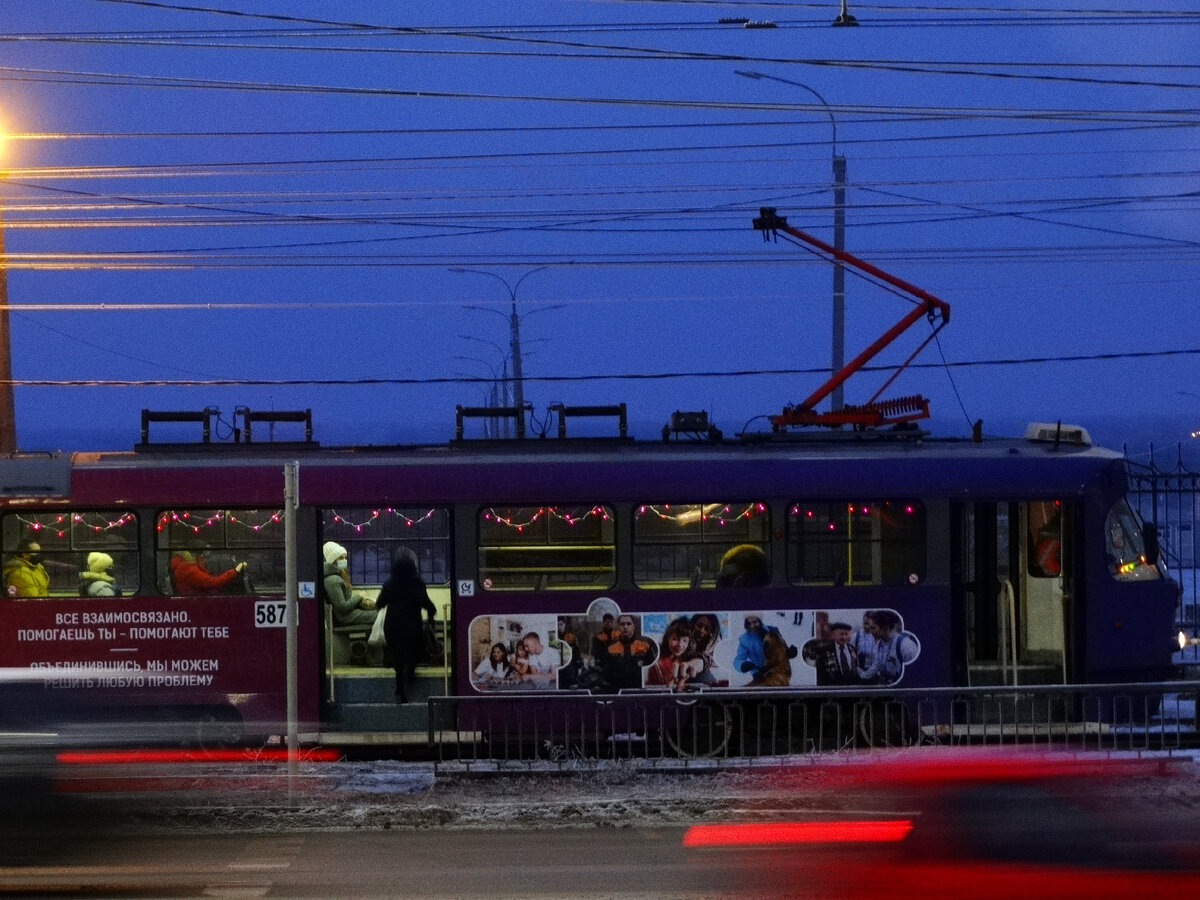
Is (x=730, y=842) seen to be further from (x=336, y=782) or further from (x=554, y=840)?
(x=336, y=782)

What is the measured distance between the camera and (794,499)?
530 inches

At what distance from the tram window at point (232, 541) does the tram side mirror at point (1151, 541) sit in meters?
7.71

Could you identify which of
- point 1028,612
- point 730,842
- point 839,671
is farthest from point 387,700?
point 730,842

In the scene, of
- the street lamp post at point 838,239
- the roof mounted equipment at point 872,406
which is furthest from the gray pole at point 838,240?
the roof mounted equipment at point 872,406

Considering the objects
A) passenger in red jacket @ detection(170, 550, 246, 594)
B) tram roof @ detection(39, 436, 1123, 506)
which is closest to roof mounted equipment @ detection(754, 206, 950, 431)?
tram roof @ detection(39, 436, 1123, 506)

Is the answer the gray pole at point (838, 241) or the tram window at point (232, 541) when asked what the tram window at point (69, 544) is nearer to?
the tram window at point (232, 541)

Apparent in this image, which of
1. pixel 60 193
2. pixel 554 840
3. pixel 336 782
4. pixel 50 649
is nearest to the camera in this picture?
pixel 554 840

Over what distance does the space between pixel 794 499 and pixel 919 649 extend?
173 cm

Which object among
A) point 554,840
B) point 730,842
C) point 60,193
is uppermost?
point 60,193

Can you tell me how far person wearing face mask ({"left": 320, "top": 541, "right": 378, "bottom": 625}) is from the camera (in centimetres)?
1348

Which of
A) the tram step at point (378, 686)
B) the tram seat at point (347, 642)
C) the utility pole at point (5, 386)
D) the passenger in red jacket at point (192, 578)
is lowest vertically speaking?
the tram step at point (378, 686)

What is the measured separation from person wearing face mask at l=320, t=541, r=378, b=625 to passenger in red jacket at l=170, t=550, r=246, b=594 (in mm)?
799

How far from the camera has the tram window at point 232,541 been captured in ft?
43.5

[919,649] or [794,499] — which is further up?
[794,499]
